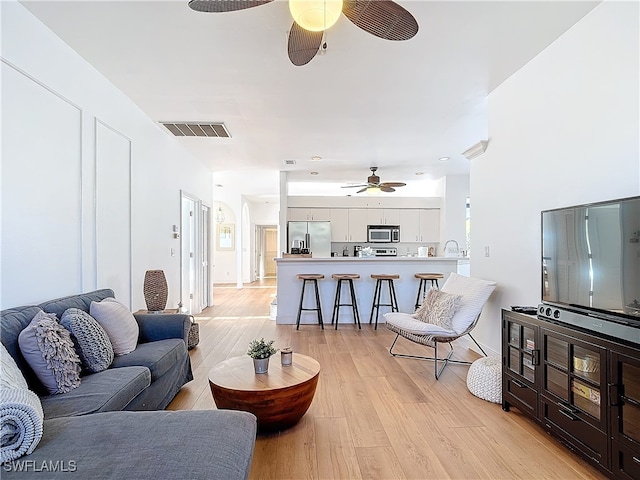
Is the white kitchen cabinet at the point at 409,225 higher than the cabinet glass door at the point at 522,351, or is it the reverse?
the white kitchen cabinet at the point at 409,225

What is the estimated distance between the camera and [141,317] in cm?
303

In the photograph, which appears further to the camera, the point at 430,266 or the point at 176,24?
the point at 430,266

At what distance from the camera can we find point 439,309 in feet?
11.7

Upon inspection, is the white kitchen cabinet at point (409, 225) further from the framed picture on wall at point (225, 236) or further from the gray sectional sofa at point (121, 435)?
the gray sectional sofa at point (121, 435)

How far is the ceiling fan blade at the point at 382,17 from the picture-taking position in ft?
5.81

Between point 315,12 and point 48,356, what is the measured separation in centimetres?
221

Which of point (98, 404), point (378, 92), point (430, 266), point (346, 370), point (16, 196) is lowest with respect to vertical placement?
point (346, 370)

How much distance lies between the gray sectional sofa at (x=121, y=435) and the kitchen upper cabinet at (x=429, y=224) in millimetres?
7054

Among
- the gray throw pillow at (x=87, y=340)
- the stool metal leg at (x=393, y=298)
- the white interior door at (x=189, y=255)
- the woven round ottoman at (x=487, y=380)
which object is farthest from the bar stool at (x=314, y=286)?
the gray throw pillow at (x=87, y=340)

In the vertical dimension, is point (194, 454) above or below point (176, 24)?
below

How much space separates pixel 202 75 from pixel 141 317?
2.15 metres

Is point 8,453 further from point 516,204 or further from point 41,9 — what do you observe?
point 516,204

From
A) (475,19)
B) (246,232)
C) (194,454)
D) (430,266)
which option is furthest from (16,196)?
(246,232)

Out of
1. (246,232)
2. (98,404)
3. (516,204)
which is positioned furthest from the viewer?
(246,232)
